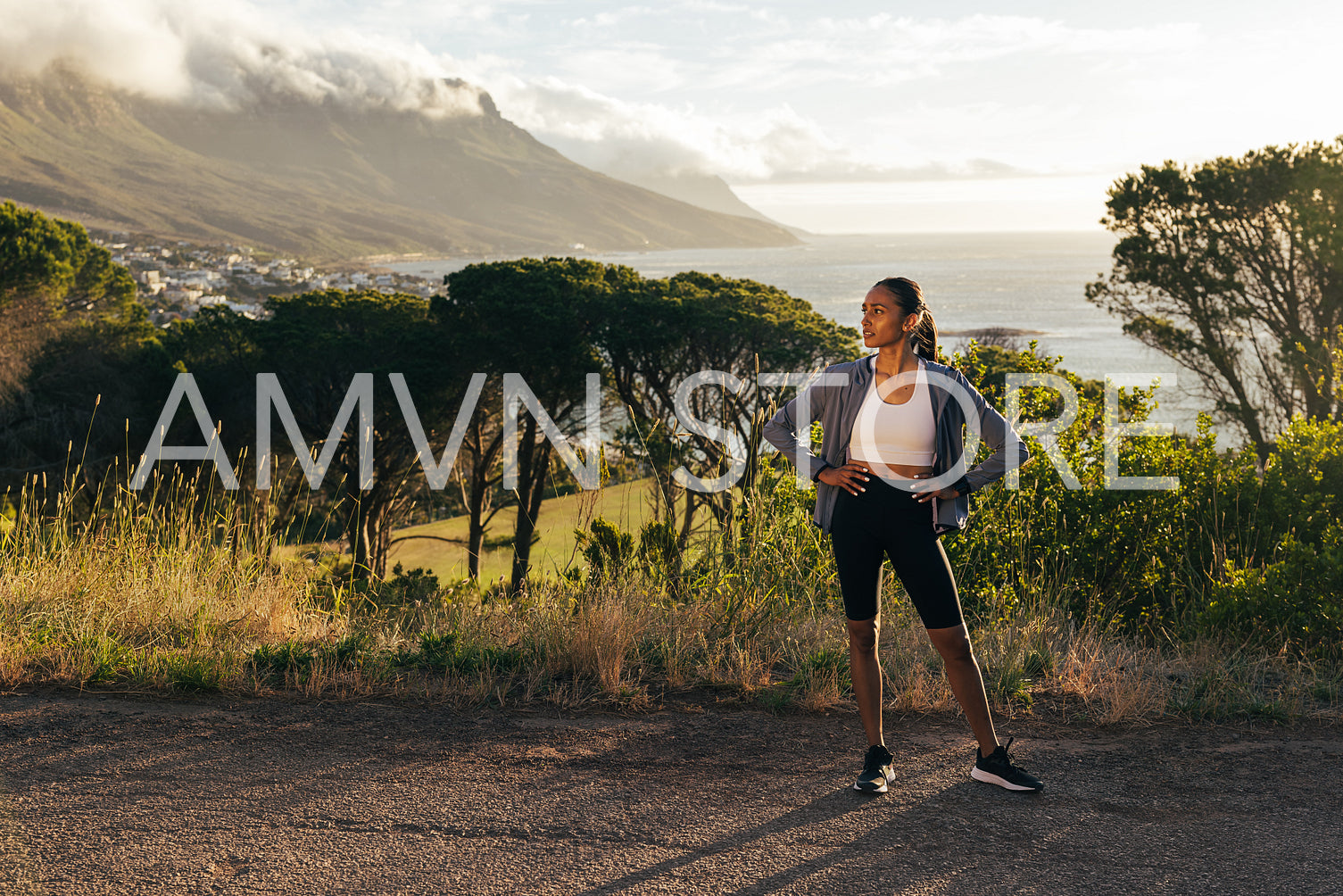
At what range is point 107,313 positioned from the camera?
78.1 ft

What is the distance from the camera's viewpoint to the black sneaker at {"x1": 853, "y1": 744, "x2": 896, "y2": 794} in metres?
3.00

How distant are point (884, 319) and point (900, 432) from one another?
350 mm

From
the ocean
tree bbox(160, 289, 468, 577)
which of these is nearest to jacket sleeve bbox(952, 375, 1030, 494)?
tree bbox(160, 289, 468, 577)

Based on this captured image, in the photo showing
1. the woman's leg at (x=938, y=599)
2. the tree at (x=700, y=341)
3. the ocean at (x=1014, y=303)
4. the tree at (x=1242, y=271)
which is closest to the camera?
the woman's leg at (x=938, y=599)

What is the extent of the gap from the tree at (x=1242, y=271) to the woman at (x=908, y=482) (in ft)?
60.2

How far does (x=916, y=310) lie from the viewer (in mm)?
3053

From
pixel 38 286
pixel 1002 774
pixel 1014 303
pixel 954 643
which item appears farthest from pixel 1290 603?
pixel 1014 303

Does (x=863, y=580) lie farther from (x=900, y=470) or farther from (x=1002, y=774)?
(x=1002, y=774)

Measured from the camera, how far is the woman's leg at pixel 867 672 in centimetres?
317

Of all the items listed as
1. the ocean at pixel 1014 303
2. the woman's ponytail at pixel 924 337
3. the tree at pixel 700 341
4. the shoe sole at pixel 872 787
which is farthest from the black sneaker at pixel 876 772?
the ocean at pixel 1014 303

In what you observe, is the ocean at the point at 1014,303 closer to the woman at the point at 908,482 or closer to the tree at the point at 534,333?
the tree at the point at 534,333

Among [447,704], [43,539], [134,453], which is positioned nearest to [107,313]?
[134,453]

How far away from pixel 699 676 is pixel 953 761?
115 centimetres

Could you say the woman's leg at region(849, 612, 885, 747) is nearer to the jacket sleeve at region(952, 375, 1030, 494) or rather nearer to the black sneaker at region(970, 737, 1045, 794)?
the black sneaker at region(970, 737, 1045, 794)
